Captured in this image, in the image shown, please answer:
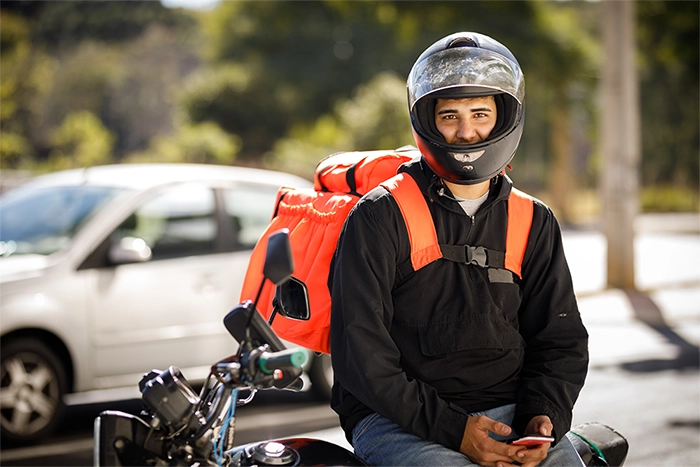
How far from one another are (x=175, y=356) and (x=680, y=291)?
896cm

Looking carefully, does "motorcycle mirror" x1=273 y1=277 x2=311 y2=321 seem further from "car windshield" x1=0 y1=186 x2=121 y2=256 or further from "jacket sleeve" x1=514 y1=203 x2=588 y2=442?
"car windshield" x1=0 y1=186 x2=121 y2=256

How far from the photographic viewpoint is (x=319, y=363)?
6.92 m

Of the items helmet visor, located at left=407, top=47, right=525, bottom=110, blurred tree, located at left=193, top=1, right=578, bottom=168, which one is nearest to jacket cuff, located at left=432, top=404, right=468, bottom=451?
helmet visor, located at left=407, top=47, right=525, bottom=110

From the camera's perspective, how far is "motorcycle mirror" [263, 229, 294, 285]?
1.96 m

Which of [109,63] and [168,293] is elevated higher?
[109,63]

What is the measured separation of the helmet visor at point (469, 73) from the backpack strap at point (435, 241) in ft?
0.94

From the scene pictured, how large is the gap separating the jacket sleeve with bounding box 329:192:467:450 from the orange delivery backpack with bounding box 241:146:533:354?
0.27ft

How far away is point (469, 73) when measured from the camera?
2.50m

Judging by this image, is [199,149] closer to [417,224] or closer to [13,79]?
[13,79]

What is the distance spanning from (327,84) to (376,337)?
41.8 metres

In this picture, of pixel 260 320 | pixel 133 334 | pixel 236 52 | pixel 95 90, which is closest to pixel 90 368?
pixel 133 334

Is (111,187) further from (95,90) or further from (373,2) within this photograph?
(95,90)

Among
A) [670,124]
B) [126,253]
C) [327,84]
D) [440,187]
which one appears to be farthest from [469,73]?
[670,124]

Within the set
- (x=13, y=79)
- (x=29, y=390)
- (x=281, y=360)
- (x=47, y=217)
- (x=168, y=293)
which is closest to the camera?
(x=281, y=360)
